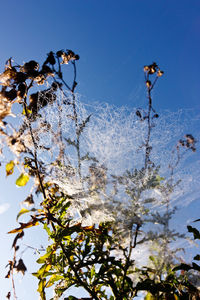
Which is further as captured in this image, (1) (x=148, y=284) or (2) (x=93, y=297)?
(1) (x=148, y=284)

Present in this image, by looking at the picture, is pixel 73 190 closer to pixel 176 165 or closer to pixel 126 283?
pixel 126 283

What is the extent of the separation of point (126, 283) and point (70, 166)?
1.14 m

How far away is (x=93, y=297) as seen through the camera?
46.2 inches

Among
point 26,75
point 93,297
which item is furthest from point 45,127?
point 93,297

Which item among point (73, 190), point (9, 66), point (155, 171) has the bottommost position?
point (73, 190)

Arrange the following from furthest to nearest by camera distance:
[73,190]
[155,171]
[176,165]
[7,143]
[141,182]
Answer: [176,165] → [155,171] → [141,182] → [73,190] → [7,143]

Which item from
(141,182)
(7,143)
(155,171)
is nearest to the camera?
(7,143)

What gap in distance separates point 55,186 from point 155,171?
154 centimetres

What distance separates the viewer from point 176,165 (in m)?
3.36

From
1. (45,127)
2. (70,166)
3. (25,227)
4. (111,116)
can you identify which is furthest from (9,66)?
(111,116)

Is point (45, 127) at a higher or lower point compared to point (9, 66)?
lower

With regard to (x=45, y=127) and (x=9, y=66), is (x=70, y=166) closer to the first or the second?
(x=45, y=127)

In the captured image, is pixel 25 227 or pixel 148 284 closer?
pixel 25 227

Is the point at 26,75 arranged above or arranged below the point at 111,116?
below
